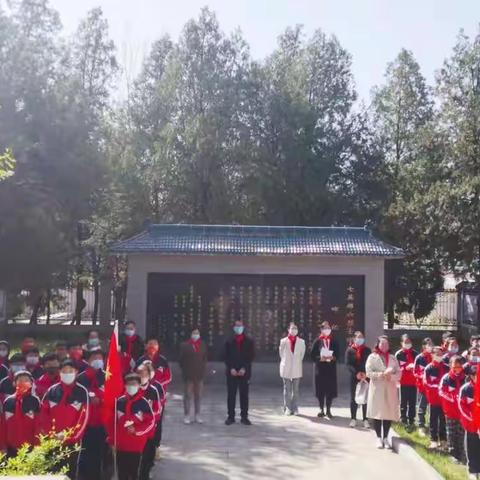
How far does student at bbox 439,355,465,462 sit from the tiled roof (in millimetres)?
5651

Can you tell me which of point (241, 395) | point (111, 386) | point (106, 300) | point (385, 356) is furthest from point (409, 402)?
point (106, 300)

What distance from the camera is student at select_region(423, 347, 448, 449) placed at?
30.0 feet

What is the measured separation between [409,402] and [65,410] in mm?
6168

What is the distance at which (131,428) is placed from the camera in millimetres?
6602

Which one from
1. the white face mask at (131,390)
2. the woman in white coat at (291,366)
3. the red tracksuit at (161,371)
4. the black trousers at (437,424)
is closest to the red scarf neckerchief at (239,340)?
the woman in white coat at (291,366)

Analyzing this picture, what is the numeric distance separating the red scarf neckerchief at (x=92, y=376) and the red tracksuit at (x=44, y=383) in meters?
0.33

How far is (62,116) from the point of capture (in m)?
17.5

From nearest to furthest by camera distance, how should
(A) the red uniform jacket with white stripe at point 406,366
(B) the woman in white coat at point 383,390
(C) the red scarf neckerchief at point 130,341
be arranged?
1. (B) the woman in white coat at point 383,390
2. (A) the red uniform jacket with white stripe at point 406,366
3. (C) the red scarf neckerchief at point 130,341

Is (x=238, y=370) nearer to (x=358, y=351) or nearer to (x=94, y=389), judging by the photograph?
(x=358, y=351)

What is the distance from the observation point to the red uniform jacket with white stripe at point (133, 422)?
6.62m

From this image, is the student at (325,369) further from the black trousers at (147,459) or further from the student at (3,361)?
the student at (3,361)

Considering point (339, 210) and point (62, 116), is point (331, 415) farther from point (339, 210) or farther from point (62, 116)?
point (339, 210)

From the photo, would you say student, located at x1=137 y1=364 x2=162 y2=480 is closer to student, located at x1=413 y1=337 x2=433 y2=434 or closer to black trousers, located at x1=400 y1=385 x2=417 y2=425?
student, located at x1=413 y1=337 x2=433 y2=434

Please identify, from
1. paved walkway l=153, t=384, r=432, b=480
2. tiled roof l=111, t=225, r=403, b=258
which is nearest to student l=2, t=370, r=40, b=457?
paved walkway l=153, t=384, r=432, b=480
